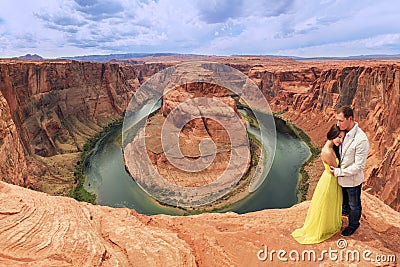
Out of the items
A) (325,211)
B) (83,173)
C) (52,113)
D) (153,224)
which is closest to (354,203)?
(325,211)

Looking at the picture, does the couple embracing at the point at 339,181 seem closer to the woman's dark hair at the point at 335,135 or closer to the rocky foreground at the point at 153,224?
the woman's dark hair at the point at 335,135

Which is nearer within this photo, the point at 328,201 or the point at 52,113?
the point at 328,201

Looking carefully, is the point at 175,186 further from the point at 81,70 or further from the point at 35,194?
the point at 81,70

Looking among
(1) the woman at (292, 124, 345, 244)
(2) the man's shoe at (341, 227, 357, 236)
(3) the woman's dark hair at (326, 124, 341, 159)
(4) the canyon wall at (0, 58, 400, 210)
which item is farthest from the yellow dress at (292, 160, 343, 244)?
(4) the canyon wall at (0, 58, 400, 210)

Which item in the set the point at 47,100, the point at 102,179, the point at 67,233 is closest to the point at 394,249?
the point at 67,233

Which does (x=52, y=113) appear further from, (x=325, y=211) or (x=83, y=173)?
(x=325, y=211)

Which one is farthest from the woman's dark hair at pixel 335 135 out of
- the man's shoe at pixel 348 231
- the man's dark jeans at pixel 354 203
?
the man's shoe at pixel 348 231
